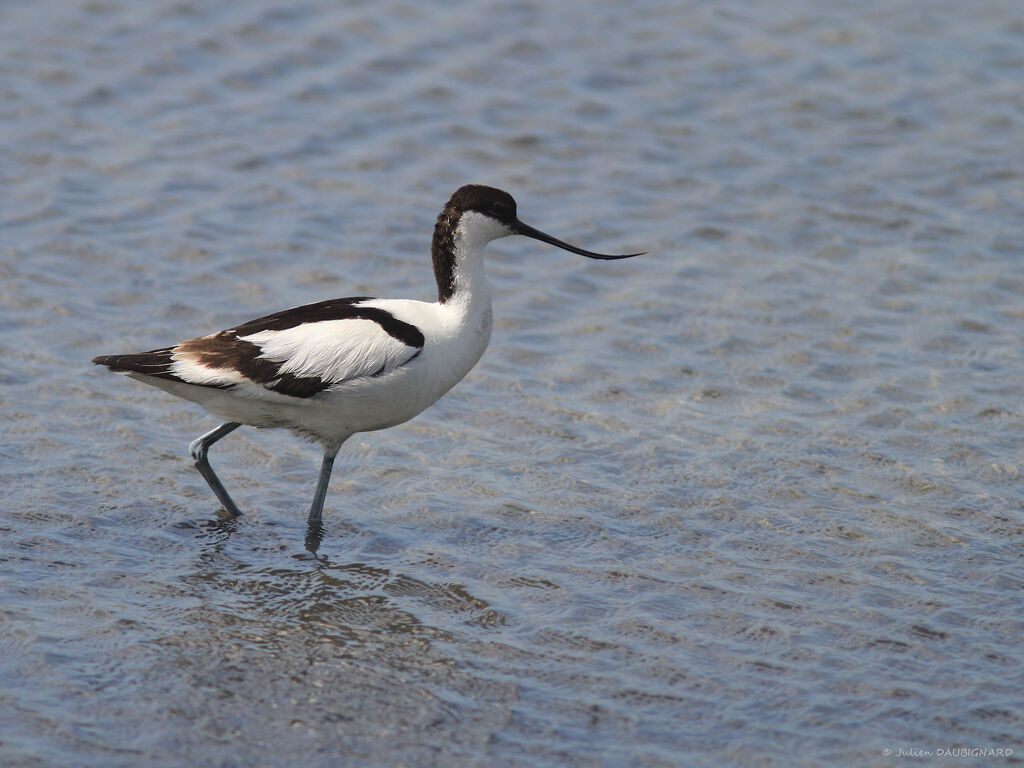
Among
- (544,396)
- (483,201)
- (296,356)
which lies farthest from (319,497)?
(544,396)

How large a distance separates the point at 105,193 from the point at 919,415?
6220 millimetres

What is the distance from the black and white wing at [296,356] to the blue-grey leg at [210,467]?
457mm

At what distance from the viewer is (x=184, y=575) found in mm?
6340

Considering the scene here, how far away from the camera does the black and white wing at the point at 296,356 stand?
6586 millimetres

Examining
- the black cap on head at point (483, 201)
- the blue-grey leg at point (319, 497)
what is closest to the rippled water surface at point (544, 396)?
the blue-grey leg at point (319, 497)

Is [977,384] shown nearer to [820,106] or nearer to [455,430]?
[455,430]

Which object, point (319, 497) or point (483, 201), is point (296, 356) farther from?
point (483, 201)

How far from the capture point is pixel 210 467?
23.0 feet

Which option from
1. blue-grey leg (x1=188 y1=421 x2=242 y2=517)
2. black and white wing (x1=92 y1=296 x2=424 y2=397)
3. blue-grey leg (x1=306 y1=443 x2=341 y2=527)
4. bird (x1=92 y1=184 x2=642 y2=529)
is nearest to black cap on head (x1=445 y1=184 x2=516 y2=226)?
bird (x1=92 y1=184 x2=642 y2=529)

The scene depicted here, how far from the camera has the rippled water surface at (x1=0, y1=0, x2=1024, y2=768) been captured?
5.43 metres

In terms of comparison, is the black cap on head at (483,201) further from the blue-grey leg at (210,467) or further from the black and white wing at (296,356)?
the blue-grey leg at (210,467)

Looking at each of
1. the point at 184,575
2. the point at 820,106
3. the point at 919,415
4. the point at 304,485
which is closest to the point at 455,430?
the point at 304,485

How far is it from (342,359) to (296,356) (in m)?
0.22

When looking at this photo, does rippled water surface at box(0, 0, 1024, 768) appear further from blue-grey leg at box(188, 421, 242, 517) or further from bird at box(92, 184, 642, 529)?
bird at box(92, 184, 642, 529)
